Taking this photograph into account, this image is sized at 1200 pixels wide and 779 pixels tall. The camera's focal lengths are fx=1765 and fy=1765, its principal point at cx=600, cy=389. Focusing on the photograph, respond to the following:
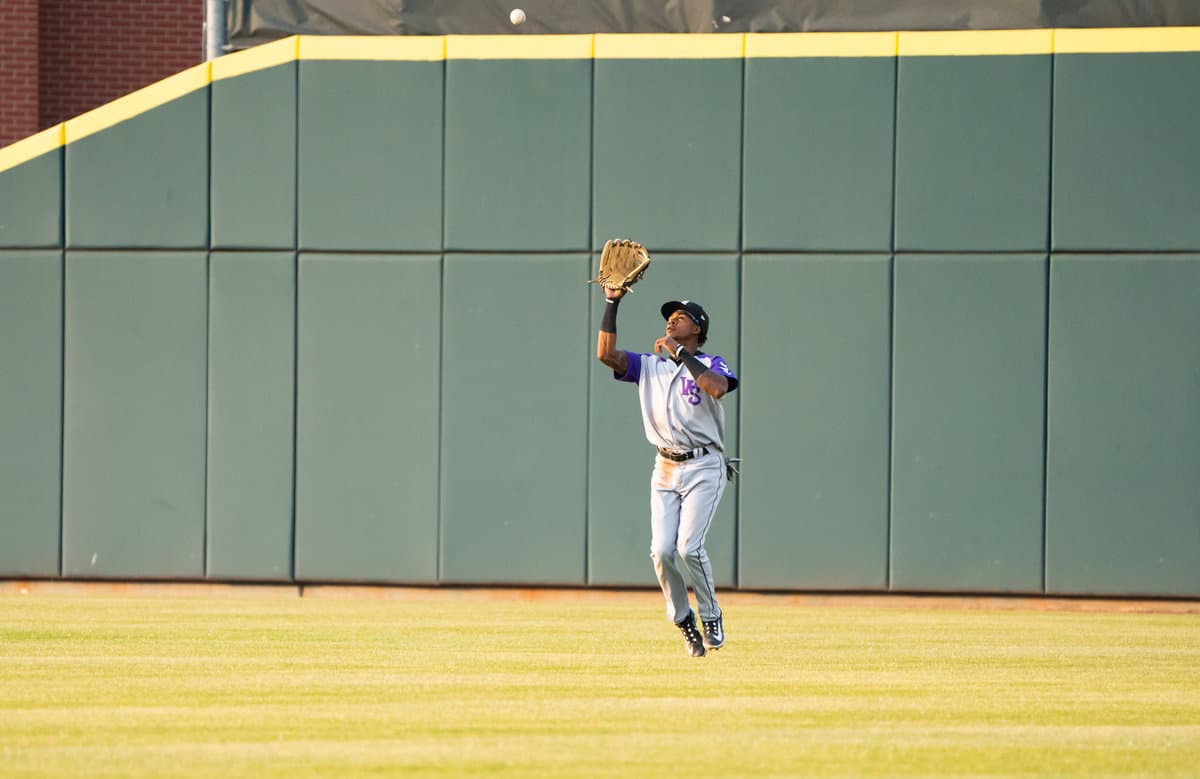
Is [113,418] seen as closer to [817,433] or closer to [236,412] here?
[236,412]

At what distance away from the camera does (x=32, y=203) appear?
14.9m

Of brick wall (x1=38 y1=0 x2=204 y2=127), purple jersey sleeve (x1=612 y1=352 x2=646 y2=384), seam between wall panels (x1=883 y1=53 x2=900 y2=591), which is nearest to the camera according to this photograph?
purple jersey sleeve (x1=612 y1=352 x2=646 y2=384)

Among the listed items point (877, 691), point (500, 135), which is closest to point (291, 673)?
point (877, 691)

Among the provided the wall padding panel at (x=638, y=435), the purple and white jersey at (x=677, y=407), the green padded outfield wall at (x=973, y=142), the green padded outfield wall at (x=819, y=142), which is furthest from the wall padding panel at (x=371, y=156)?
the purple and white jersey at (x=677, y=407)

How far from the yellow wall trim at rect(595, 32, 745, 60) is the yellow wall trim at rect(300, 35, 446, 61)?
54.5 inches

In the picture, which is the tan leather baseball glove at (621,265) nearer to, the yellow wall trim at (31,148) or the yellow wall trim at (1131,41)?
the yellow wall trim at (1131,41)

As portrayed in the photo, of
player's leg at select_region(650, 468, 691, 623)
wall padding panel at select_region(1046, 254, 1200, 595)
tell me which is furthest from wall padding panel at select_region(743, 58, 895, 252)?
player's leg at select_region(650, 468, 691, 623)

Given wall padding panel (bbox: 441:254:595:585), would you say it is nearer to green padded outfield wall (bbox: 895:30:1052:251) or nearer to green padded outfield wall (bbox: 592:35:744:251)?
green padded outfield wall (bbox: 592:35:744:251)

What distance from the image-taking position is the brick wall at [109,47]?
18.4 meters

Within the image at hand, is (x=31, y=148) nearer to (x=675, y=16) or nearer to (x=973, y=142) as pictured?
(x=675, y=16)

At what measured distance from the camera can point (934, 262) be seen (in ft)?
46.7

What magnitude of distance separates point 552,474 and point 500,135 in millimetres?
2844

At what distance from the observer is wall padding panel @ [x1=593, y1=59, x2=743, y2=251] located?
47.4 ft

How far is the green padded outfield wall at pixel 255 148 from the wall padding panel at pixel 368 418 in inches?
21.3
